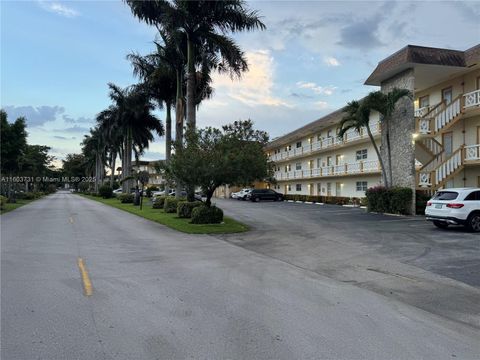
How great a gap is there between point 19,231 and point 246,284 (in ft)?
41.5

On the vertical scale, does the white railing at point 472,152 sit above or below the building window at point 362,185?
above

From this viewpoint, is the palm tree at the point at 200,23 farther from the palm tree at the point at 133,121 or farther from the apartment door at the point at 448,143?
the palm tree at the point at 133,121

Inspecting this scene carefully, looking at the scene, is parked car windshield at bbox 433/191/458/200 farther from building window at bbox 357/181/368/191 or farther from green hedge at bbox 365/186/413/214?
building window at bbox 357/181/368/191

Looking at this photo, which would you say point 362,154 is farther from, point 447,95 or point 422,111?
point 447,95

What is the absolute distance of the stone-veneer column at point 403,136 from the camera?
24625 millimetres

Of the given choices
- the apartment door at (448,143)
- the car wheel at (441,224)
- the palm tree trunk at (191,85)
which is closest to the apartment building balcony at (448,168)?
the apartment door at (448,143)

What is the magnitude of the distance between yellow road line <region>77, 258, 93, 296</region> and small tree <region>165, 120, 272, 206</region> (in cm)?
935

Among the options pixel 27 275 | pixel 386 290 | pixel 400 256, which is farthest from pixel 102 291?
pixel 400 256

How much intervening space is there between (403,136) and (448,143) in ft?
10.6

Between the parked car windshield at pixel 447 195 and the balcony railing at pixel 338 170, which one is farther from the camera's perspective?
the balcony railing at pixel 338 170

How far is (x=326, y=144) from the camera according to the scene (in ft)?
141

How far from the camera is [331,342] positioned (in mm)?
4852

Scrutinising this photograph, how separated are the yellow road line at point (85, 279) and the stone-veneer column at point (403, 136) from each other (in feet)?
65.3

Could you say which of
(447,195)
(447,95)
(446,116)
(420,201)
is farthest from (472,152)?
(447,195)
